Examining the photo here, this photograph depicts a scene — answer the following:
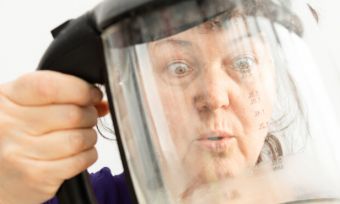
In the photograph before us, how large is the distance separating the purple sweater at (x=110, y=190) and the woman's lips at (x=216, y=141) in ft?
1.46

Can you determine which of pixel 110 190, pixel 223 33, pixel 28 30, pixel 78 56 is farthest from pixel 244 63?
pixel 28 30

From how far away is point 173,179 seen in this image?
1.41 ft

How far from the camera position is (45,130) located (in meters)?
0.50

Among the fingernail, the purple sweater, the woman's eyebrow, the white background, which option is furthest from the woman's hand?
the white background

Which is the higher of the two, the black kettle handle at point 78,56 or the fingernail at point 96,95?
the black kettle handle at point 78,56

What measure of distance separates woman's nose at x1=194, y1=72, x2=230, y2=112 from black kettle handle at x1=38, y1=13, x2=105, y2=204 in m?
0.11

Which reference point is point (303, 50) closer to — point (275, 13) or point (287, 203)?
point (275, 13)

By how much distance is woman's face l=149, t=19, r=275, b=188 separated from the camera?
0.41 meters

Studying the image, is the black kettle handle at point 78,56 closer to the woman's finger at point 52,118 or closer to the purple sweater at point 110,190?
the woman's finger at point 52,118

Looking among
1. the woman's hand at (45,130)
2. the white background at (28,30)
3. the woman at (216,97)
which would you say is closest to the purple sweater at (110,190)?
the white background at (28,30)

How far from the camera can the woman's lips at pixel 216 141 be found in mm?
412

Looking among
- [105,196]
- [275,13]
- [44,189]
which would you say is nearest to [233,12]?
[275,13]

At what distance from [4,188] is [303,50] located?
0.38 m

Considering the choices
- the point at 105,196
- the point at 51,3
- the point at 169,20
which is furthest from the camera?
the point at 51,3
